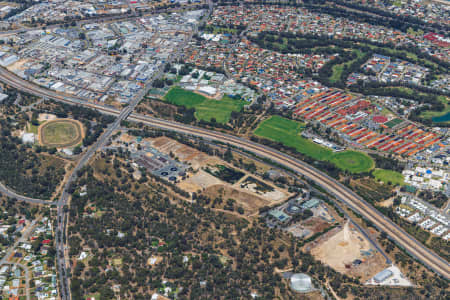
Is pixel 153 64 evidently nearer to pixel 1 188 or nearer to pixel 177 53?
pixel 177 53

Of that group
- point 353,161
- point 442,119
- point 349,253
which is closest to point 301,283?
point 349,253

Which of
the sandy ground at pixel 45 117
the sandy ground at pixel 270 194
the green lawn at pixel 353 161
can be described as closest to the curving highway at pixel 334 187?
the green lawn at pixel 353 161

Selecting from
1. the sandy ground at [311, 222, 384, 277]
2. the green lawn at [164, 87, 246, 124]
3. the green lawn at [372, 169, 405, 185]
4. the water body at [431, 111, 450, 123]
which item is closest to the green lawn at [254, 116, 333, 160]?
the green lawn at [164, 87, 246, 124]

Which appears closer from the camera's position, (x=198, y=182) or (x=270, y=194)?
(x=270, y=194)

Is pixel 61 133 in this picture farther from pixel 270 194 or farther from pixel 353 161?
pixel 353 161

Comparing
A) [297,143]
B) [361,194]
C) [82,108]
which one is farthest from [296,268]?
[82,108]
